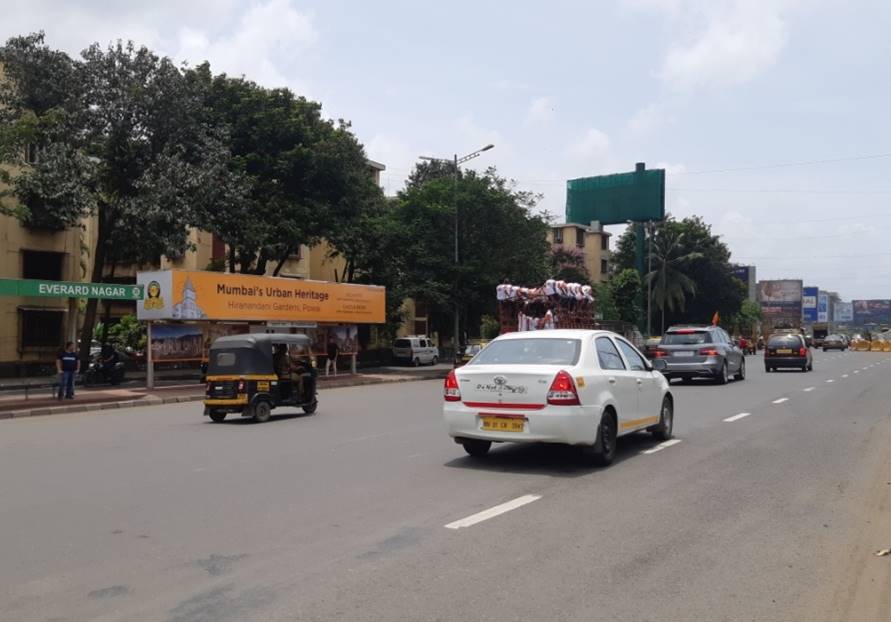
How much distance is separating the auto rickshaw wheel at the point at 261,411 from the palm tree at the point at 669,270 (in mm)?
53795

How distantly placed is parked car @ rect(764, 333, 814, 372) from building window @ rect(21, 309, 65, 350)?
94.4 feet

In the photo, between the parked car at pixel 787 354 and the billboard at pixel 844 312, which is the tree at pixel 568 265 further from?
the billboard at pixel 844 312

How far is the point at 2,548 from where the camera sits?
20.6 feet

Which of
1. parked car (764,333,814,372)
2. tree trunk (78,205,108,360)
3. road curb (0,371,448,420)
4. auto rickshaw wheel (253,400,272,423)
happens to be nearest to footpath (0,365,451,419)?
road curb (0,371,448,420)

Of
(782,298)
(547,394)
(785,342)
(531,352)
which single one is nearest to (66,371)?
(531,352)

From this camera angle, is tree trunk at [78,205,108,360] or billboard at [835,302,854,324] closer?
tree trunk at [78,205,108,360]

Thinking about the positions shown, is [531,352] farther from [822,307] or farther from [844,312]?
[844,312]

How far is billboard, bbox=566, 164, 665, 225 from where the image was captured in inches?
2100

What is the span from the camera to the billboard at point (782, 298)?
119062 mm

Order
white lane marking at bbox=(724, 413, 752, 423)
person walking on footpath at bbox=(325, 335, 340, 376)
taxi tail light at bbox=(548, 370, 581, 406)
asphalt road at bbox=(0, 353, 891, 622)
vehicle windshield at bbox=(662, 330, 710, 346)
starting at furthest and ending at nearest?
person walking on footpath at bbox=(325, 335, 340, 376) → vehicle windshield at bbox=(662, 330, 710, 346) → white lane marking at bbox=(724, 413, 752, 423) → taxi tail light at bbox=(548, 370, 581, 406) → asphalt road at bbox=(0, 353, 891, 622)

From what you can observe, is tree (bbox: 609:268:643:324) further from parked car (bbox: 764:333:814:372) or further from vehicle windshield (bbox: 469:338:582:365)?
vehicle windshield (bbox: 469:338:582:365)

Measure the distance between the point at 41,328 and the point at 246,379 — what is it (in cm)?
2110

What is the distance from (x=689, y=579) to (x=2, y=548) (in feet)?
16.6

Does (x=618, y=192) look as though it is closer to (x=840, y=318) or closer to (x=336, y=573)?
(x=336, y=573)
